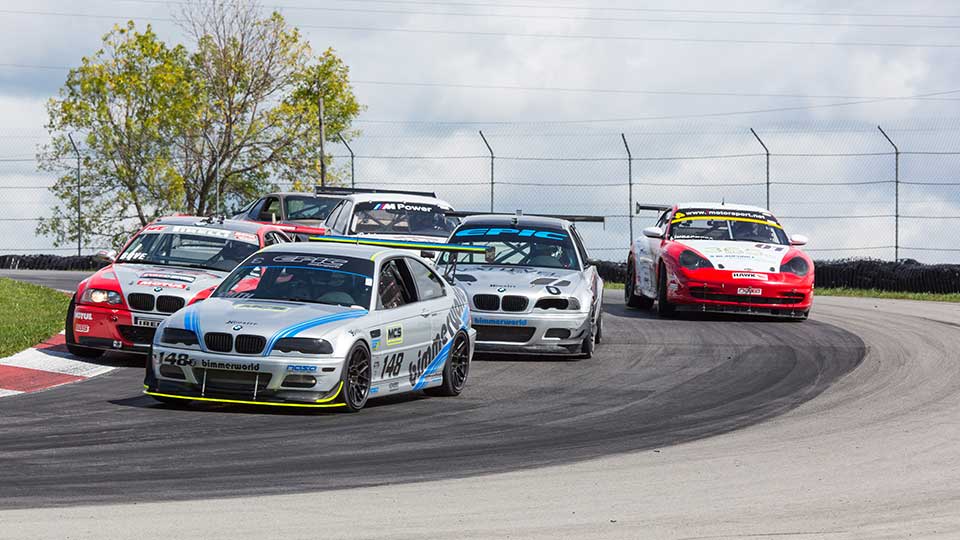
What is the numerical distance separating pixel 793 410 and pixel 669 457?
108 inches

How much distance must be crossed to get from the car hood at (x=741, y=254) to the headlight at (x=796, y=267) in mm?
98

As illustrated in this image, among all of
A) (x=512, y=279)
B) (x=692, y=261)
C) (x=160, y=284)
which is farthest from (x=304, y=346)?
(x=692, y=261)

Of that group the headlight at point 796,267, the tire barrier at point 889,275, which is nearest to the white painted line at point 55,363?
the headlight at point 796,267

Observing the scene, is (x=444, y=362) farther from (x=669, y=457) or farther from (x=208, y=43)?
(x=208, y=43)

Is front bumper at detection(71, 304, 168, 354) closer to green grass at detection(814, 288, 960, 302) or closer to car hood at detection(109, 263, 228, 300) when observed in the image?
car hood at detection(109, 263, 228, 300)

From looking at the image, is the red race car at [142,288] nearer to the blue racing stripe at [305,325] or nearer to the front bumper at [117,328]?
the front bumper at [117,328]

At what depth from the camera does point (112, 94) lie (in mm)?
46125

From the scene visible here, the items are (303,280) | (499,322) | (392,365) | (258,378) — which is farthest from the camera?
(499,322)

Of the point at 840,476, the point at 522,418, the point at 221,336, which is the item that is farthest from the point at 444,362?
the point at 840,476

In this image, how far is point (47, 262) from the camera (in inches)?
1457

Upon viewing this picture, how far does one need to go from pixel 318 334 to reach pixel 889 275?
17962 millimetres

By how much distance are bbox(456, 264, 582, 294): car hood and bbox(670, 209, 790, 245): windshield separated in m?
5.01

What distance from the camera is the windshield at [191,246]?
14.9 metres

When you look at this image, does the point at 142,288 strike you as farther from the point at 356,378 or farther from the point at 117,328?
the point at 356,378
